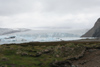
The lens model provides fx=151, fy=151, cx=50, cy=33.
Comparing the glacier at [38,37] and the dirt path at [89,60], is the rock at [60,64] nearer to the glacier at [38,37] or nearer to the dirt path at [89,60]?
the dirt path at [89,60]

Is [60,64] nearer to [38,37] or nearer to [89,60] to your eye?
[89,60]

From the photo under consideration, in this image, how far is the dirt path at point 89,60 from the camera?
21031 mm

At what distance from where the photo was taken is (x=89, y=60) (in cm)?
2303

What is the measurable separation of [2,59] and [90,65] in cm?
1215

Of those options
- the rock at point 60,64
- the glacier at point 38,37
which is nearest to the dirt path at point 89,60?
the rock at point 60,64

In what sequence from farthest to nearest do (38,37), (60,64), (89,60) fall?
(38,37) < (89,60) < (60,64)

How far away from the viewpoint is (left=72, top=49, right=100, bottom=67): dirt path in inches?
828

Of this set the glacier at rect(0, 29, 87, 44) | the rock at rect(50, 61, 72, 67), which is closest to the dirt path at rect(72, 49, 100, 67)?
the rock at rect(50, 61, 72, 67)

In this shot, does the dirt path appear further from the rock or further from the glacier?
the glacier

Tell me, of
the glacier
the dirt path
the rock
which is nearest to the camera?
the rock

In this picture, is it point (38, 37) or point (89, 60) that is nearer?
point (89, 60)

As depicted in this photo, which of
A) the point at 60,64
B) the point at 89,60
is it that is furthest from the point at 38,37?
Result: the point at 60,64

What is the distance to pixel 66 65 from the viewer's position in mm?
19875

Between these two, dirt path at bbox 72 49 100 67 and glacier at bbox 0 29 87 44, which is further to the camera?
glacier at bbox 0 29 87 44
